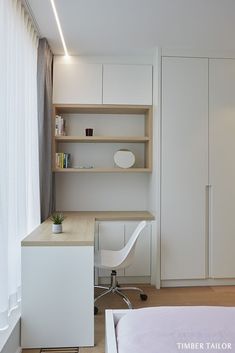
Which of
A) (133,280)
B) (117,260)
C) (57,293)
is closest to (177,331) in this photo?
(57,293)

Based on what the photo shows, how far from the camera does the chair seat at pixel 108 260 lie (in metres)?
2.65

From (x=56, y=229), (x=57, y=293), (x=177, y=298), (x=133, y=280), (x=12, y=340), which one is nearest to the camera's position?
(x=12, y=340)

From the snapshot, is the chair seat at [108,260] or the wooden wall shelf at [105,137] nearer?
the chair seat at [108,260]

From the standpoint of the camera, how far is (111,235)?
3234 millimetres

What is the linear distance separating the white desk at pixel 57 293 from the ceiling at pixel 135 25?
1.91 m

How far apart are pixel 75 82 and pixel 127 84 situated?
609mm

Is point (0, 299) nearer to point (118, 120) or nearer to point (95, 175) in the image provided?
point (95, 175)

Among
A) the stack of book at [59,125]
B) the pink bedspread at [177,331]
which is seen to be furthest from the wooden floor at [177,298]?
the stack of book at [59,125]

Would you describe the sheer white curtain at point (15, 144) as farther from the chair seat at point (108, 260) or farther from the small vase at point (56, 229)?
the chair seat at point (108, 260)

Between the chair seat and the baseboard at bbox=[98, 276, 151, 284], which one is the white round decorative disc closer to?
the chair seat

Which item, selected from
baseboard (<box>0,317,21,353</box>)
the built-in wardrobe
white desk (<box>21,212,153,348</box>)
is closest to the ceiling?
the built-in wardrobe

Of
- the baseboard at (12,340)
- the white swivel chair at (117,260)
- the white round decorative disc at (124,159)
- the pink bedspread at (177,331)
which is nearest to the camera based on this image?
the pink bedspread at (177,331)

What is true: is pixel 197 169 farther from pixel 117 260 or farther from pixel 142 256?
pixel 117 260

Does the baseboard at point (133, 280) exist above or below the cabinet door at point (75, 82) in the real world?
below
